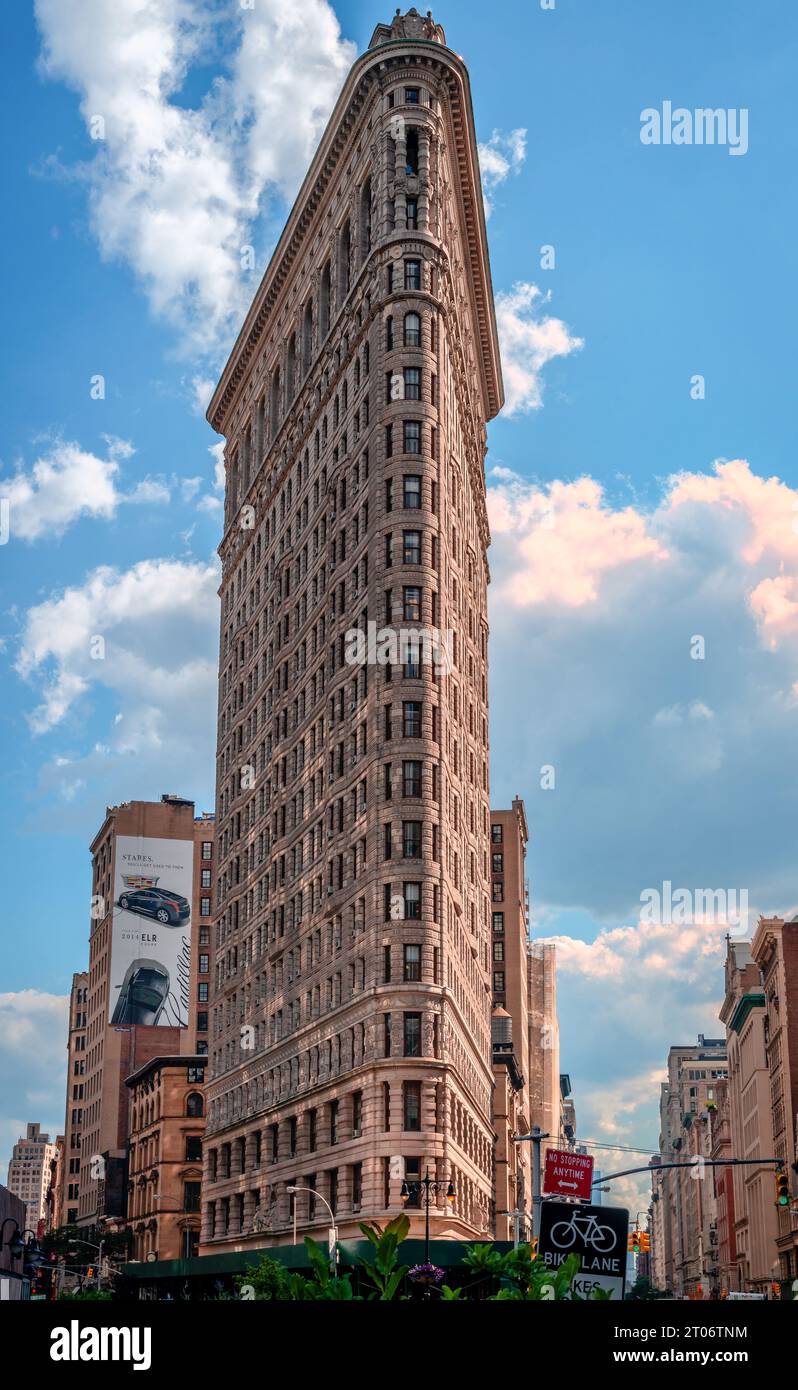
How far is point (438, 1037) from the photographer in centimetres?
7819

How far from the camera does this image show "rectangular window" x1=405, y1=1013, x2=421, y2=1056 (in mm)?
77875

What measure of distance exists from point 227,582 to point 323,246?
119 feet

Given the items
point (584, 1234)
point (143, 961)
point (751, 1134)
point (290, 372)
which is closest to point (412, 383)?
point (290, 372)

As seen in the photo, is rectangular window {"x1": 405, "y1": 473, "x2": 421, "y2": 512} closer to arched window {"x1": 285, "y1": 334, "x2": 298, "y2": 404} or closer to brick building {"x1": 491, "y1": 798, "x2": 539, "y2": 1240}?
arched window {"x1": 285, "y1": 334, "x2": 298, "y2": 404}

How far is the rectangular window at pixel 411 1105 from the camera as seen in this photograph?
251ft

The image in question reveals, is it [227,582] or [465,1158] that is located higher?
[227,582]

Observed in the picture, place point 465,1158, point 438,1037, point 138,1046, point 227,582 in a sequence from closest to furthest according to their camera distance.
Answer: point 438,1037
point 465,1158
point 227,582
point 138,1046

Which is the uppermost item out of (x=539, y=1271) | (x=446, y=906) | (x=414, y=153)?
(x=414, y=153)

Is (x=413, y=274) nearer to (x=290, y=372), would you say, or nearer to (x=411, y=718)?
(x=411, y=718)

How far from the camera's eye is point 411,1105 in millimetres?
76750

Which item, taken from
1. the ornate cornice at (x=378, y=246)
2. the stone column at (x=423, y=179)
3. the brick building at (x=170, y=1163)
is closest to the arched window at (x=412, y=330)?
the ornate cornice at (x=378, y=246)

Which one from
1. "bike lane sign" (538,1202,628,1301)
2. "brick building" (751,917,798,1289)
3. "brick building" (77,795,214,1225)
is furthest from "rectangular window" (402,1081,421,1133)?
"brick building" (77,795,214,1225)

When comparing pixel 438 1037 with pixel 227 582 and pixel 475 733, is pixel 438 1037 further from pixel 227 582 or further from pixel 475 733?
pixel 227 582

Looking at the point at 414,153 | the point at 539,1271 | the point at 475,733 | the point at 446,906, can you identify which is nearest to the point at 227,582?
the point at 475,733
